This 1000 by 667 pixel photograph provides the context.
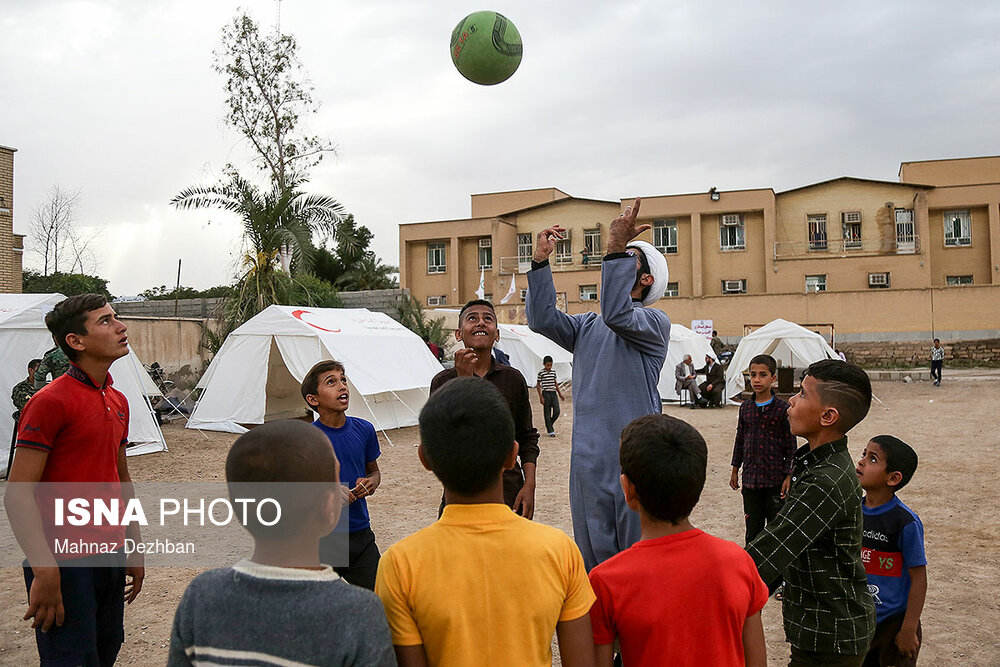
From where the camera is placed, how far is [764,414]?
5309mm

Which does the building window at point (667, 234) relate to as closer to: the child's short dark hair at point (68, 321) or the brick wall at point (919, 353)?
the brick wall at point (919, 353)

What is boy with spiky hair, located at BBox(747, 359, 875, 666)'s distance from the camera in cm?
230

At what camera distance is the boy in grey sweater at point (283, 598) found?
146 cm

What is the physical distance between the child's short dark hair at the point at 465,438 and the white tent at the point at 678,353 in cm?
1831

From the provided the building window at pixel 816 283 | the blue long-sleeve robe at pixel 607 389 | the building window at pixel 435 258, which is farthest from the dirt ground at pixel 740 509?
the building window at pixel 435 258

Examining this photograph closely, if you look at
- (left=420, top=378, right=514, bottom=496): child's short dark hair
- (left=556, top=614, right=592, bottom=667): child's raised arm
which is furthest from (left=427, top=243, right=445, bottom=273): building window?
(left=556, top=614, right=592, bottom=667): child's raised arm

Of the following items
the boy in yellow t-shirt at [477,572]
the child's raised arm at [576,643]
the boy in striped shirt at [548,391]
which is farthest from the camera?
the boy in striped shirt at [548,391]

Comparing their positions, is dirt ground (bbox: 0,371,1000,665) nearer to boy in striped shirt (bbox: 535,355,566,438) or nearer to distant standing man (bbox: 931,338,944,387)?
boy in striped shirt (bbox: 535,355,566,438)

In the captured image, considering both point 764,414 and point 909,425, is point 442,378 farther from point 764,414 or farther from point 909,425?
point 909,425

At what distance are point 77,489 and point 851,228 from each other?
4236cm

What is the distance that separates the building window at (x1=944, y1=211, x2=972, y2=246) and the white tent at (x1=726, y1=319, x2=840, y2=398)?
22.9 meters

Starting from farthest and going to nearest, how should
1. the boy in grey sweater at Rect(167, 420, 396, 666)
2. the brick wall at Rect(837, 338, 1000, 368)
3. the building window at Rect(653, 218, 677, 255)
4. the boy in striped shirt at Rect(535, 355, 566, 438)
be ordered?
the building window at Rect(653, 218, 677, 255), the brick wall at Rect(837, 338, 1000, 368), the boy in striped shirt at Rect(535, 355, 566, 438), the boy in grey sweater at Rect(167, 420, 396, 666)

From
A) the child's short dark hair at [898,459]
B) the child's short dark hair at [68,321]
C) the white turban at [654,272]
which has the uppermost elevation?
the white turban at [654,272]

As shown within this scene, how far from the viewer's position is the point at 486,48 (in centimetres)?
553
